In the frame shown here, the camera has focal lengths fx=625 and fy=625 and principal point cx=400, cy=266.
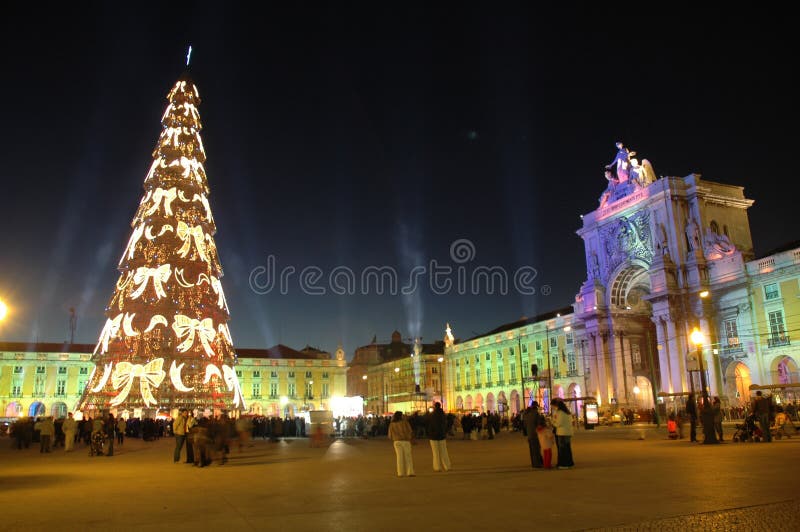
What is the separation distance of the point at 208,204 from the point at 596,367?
40901mm

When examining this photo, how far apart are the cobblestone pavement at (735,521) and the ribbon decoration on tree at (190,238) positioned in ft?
107

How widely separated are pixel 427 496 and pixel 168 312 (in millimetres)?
28262

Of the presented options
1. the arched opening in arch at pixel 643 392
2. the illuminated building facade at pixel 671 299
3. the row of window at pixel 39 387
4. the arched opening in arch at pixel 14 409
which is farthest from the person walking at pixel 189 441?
the arched opening in arch at pixel 14 409

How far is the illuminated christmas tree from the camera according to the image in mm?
34531

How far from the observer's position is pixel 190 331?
35.3 m

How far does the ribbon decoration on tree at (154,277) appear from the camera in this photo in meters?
34.8

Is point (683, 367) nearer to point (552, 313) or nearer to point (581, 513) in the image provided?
point (552, 313)

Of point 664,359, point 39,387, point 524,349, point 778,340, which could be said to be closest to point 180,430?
point 778,340

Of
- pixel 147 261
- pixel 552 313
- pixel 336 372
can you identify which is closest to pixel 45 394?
pixel 336 372

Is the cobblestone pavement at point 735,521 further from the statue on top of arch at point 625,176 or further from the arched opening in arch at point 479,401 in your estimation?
the arched opening in arch at point 479,401

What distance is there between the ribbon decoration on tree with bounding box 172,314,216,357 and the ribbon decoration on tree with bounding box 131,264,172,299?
178 centimetres

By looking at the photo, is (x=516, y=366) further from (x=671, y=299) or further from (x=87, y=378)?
(x=87, y=378)

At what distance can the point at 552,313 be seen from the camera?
83438 millimetres

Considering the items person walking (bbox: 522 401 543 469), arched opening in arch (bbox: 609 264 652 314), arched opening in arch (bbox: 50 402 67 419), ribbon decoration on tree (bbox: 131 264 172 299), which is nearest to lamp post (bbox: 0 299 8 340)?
person walking (bbox: 522 401 543 469)
